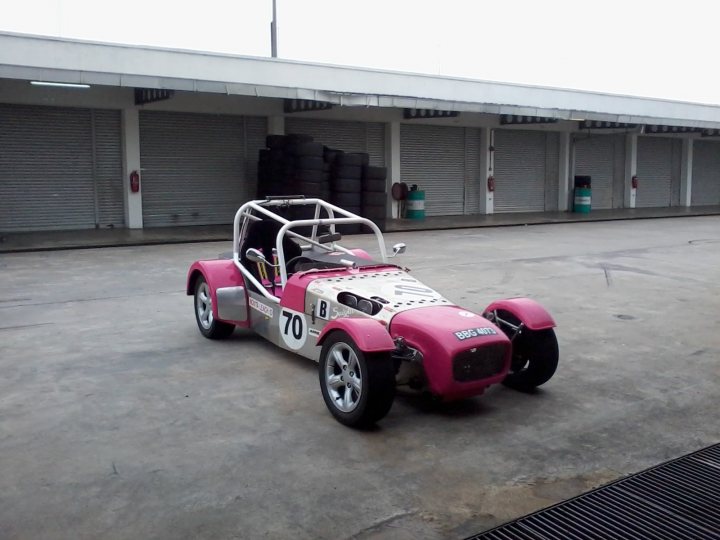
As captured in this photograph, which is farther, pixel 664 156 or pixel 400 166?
pixel 664 156

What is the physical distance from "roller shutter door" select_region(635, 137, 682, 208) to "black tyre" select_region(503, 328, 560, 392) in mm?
27245

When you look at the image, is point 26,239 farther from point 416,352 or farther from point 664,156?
point 664,156

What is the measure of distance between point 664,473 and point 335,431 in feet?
6.24

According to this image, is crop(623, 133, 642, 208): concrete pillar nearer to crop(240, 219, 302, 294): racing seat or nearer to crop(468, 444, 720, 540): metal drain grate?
crop(240, 219, 302, 294): racing seat

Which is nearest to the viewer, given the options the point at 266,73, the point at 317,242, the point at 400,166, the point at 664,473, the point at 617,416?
the point at 664,473

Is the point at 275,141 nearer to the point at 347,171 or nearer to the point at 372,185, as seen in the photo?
the point at 347,171

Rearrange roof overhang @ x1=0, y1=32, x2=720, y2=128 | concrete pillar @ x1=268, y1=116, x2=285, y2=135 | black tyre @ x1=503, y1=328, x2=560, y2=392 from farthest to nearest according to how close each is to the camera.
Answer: concrete pillar @ x1=268, y1=116, x2=285, y2=135 → roof overhang @ x1=0, y1=32, x2=720, y2=128 → black tyre @ x1=503, y1=328, x2=560, y2=392

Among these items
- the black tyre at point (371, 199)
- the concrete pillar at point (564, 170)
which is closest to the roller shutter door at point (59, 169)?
the black tyre at point (371, 199)

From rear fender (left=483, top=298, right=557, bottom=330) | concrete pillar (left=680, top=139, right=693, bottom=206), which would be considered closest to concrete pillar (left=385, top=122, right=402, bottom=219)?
concrete pillar (left=680, top=139, right=693, bottom=206)

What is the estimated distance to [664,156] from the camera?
3138 centimetres

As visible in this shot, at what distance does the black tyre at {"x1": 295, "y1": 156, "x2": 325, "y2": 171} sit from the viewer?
17.3 m

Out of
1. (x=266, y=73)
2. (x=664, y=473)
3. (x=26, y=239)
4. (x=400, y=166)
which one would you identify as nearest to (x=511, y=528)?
(x=664, y=473)

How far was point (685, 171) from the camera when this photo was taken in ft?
105

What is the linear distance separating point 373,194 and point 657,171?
17887 mm
